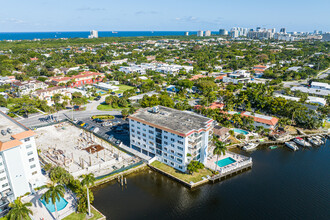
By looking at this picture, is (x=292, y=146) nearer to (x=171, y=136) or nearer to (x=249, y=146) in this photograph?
(x=249, y=146)

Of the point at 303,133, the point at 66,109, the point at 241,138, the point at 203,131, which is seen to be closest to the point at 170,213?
the point at 203,131

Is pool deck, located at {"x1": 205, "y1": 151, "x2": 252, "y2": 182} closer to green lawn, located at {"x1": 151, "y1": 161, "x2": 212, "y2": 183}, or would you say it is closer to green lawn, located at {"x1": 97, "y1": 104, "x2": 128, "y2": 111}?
green lawn, located at {"x1": 151, "y1": 161, "x2": 212, "y2": 183}

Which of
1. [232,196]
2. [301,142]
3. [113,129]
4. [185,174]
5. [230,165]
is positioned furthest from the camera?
[113,129]

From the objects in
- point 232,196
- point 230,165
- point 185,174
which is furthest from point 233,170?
point 185,174

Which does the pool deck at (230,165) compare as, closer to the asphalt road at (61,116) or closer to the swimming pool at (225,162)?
the swimming pool at (225,162)

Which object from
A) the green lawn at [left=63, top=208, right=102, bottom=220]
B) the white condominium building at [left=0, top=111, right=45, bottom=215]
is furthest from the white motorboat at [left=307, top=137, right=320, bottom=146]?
the white condominium building at [left=0, top=111, right=45, bottom=215]

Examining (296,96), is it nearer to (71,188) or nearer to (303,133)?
(303,133)

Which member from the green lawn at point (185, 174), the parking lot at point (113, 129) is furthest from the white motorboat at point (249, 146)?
the parking lot at point (113, 129)
